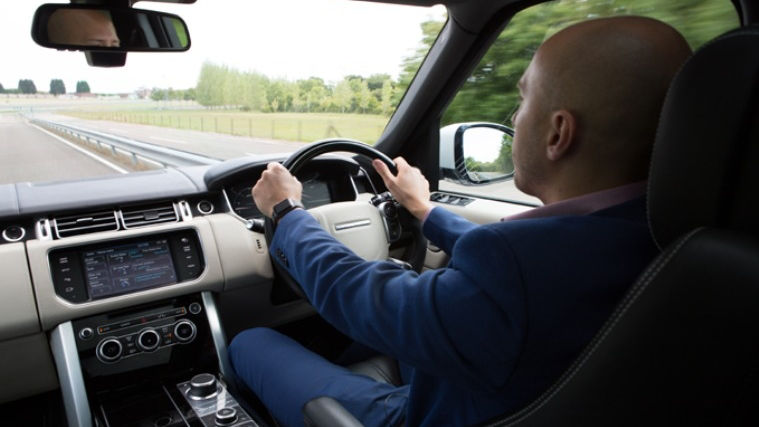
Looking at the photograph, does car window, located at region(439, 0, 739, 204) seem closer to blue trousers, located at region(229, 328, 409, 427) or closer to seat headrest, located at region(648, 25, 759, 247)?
blue trousers, located at region(229, 328, 409, 427)

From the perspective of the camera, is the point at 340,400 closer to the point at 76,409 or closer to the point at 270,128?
the point at 76,409

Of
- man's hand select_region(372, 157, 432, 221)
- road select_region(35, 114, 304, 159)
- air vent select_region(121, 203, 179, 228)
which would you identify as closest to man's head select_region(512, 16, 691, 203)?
man's hand select_region(372, 157, 432, 221)

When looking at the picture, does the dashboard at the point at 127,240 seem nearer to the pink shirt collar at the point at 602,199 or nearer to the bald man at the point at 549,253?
the bald man at the point at 549,253

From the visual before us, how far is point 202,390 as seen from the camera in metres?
2.13

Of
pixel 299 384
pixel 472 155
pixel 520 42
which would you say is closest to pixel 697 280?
pixel 299 384

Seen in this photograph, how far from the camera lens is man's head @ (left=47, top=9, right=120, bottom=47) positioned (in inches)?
72.7

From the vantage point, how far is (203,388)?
6.98 feet

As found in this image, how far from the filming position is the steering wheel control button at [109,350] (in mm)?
2150

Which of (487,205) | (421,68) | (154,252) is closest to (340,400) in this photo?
(154,252)

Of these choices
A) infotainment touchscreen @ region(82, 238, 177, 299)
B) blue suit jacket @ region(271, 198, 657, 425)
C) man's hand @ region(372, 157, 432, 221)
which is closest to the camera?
blue suit jacket @ region(271, 198, 657, 425)

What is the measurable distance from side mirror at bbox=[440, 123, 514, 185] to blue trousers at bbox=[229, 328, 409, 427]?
177 centimetres

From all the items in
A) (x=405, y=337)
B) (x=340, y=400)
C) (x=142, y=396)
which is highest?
(x=405, y=337)

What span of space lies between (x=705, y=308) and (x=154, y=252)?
2.04 metres

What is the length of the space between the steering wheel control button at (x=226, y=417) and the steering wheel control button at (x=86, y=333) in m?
0.60
